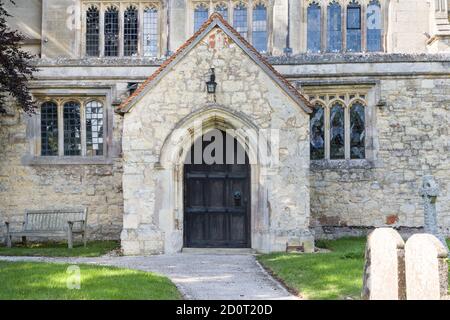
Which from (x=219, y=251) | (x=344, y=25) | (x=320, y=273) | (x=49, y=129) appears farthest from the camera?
(x=344, y=25)

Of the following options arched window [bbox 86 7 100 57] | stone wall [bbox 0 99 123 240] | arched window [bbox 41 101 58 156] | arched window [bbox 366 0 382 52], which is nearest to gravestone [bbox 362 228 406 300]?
stone wall [bbox 0 99 123 240]

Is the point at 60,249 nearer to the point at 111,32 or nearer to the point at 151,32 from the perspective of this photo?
the point at 111,32

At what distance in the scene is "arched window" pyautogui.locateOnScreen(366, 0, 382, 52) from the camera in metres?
19.9

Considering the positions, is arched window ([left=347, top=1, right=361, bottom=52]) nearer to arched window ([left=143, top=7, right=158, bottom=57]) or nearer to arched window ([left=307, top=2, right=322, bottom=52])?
arched window ([left=307, top=2, right=322, bottom=52])

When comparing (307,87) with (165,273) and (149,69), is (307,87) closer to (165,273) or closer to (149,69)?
(149,69)

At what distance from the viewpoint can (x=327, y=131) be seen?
1720 cm

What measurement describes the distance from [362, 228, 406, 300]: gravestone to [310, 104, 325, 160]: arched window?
32.0ft

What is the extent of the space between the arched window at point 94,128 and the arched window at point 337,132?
6.09 m

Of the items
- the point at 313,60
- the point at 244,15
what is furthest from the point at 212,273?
the point at 244,15

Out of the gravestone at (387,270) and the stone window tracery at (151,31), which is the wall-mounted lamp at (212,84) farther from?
the gravestone at (387,270)

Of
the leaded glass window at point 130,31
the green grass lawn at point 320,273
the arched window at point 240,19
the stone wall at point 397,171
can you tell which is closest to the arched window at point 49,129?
the leaded glass window at point 130,31

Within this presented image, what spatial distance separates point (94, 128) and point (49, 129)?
3.85ft

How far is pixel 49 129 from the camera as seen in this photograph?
1766 cm
